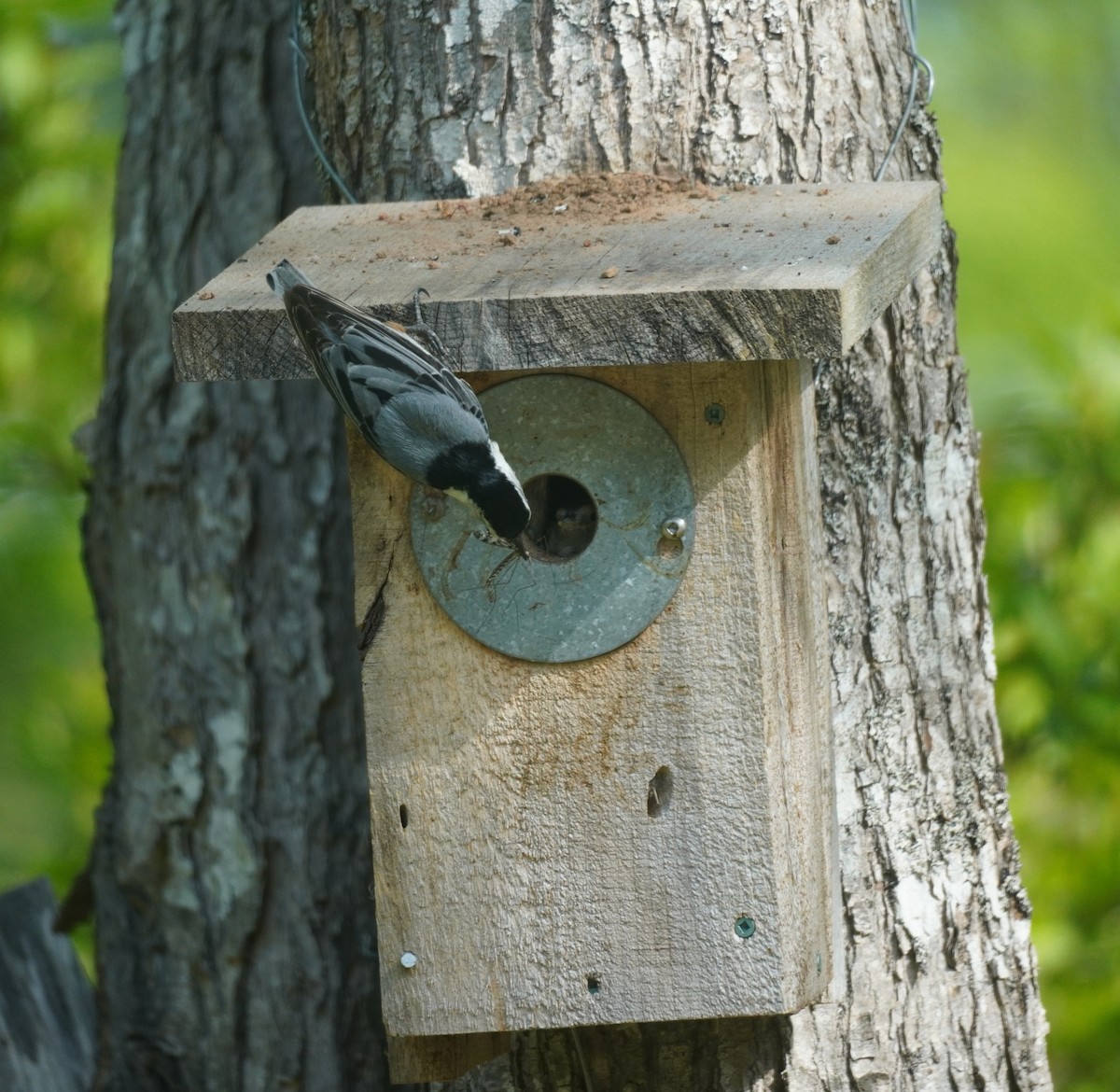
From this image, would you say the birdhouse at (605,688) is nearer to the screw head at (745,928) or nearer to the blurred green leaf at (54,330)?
the screw head at (745,928)

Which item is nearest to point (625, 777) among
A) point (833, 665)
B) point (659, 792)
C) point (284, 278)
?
point (659, 792)

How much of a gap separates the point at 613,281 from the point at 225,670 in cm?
152

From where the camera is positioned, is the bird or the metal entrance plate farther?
the metal entrance plate

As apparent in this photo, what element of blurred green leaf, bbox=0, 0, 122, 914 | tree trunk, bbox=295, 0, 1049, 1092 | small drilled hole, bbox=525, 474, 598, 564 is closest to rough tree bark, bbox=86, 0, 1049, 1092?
tree trunk, bbox=295, 0, 1049, 1092

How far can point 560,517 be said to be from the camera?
2068 mm

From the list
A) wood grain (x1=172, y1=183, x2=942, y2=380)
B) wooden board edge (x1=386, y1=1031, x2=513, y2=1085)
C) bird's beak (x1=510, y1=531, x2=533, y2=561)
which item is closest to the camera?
wood grain (x1=172, y1=183, x2=942, y2=380)

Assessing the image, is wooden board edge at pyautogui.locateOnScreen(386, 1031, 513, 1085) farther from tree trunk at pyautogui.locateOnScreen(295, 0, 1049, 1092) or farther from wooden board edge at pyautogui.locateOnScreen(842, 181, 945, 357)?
wooden board edge at pyautogui.locateOnScreen(842, 181, 945, 357)

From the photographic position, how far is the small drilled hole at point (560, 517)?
6.70 ft

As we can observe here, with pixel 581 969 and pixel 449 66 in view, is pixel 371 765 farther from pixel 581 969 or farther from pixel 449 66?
pixel 449 66

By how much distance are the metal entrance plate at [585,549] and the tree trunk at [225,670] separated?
100 centimetres

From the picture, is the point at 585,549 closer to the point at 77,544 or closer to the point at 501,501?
the point at 501,501

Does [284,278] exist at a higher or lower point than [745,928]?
higher

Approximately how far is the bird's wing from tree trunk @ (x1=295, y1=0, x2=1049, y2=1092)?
562mm

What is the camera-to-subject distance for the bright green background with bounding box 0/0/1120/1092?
2.79m
